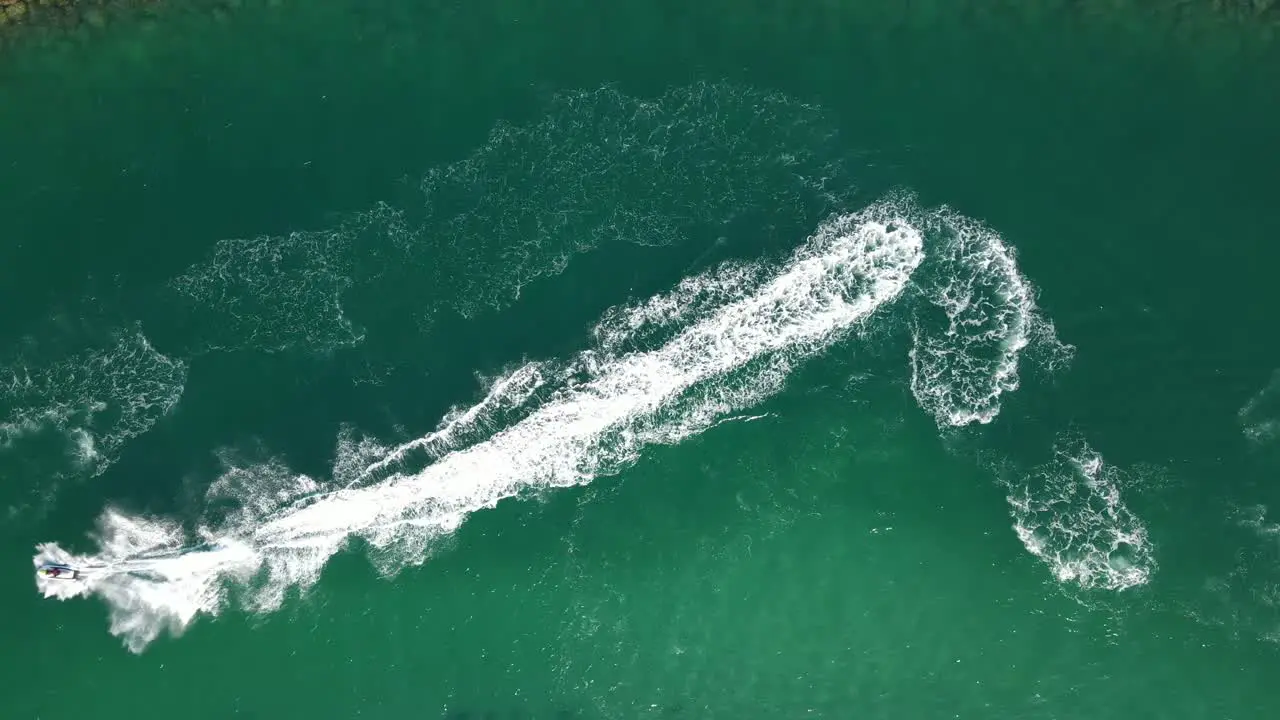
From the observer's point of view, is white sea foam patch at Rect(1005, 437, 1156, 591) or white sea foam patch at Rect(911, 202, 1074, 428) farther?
white sea foam patch at Rect(911, 202, 1074, 428)

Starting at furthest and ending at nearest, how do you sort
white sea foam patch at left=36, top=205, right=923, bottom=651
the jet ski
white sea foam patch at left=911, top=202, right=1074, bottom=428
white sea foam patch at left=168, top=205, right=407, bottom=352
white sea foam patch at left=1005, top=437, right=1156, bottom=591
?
white sea foam patch at left=168, top=205, right=407, bottom=352 < the jet ski < white sea foam patch at left=36, top=205, right=923, bottom=651 < white sea foam patch at left=911, top=202, right=1074, bottom=428 < white sea foam patch at left=1005, top=437, right=1156, bottom=591

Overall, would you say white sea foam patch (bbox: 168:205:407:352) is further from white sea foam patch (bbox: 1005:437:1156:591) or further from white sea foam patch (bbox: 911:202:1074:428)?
white sea foam patch (bbox: 1005:437:1156:591)

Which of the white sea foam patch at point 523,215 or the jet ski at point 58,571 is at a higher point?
the white sea foam patch at point 523,215


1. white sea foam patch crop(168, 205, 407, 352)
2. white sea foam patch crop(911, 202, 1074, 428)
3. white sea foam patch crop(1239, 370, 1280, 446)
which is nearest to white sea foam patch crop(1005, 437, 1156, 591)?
white sea foam patch crop(911, 202, 1074, 428)

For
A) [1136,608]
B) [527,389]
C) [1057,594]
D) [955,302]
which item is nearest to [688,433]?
[527,389]

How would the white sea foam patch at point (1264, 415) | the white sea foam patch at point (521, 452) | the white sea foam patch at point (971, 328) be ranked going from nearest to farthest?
the white sea foam patch at point (1264, 415)
the white sea foam patch at point (971, 328)
the white sea foam patch at point (521, 452)

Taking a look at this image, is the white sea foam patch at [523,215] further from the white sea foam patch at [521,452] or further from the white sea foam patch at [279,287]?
the white sea foam patch at [521,452]

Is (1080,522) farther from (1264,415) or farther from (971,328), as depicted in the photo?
(971,328)

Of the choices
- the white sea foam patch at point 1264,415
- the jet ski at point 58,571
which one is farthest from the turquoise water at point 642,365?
the jet ski at point 58,571

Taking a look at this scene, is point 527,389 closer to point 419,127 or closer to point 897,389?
point 419,127
